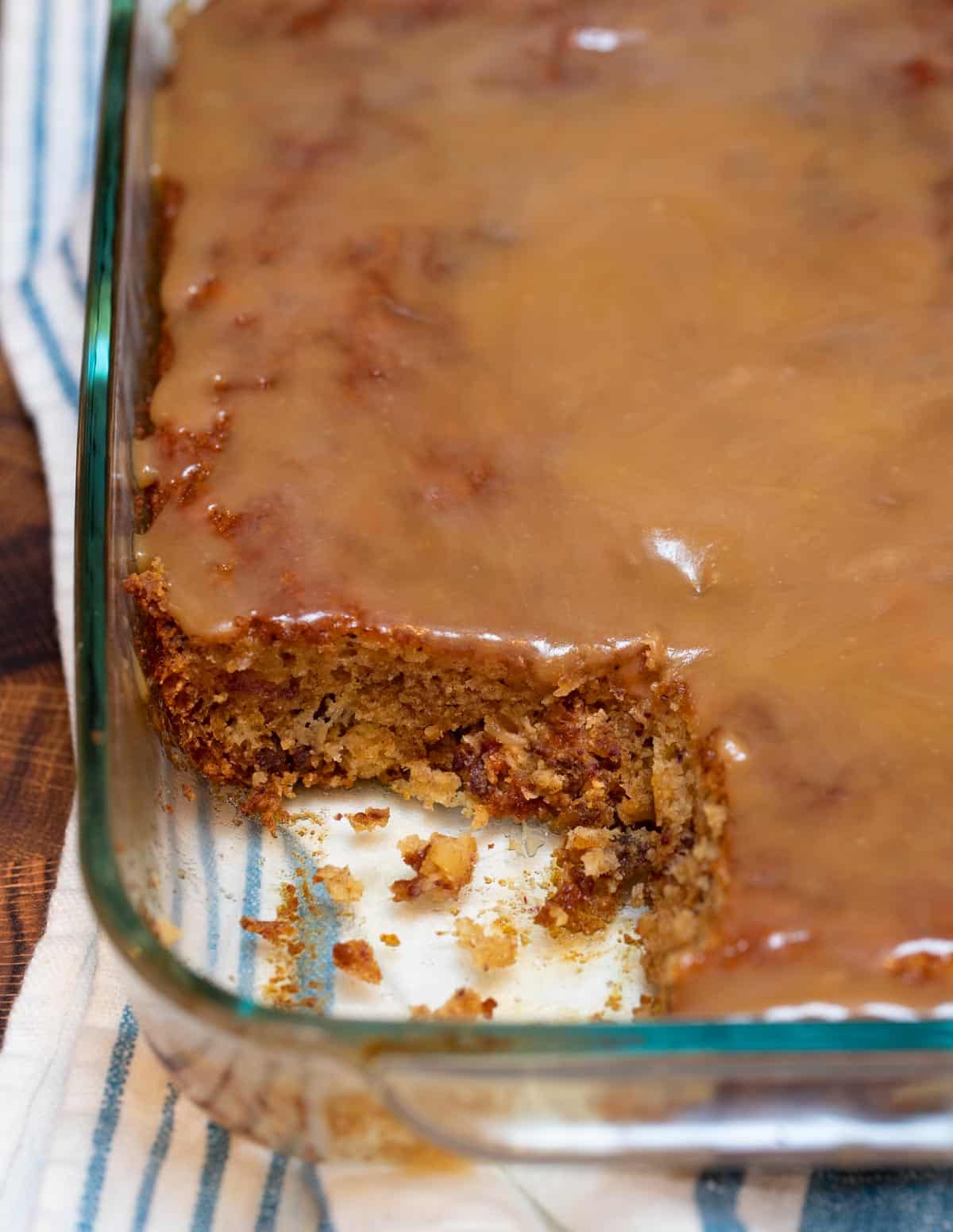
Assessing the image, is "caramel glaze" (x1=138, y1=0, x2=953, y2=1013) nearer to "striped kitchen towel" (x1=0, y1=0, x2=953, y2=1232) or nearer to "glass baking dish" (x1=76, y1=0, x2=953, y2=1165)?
"glass baking dish" (x1=76, y1=0, x2=953, y2=1165)

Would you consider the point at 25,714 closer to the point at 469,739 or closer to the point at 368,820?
the point at 368,820

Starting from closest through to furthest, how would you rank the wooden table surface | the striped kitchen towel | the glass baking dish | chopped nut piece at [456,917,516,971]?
the glass baking dish, the striped kitchen towel, chopped nut piece at [456,917,516,971], the wooden table surface

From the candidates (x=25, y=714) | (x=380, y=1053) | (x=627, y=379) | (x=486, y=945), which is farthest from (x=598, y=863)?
(x=25, y=714)

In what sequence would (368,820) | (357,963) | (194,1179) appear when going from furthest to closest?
(368,820) → (357,963) → (194,1179)

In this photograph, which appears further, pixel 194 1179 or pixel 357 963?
pixel 357 963

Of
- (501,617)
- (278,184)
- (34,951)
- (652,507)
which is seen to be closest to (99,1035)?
(34,951)

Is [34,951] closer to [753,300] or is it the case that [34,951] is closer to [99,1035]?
[99,1035]

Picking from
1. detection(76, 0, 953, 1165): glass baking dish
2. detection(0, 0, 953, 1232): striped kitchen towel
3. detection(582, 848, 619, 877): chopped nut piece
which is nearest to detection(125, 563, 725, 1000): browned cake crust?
detection(582, 848, 619, 877): chopped nut piece

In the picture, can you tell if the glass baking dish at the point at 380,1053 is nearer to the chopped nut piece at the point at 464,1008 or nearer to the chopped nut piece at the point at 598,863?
the chopped nut piece at the point at 464,1008
